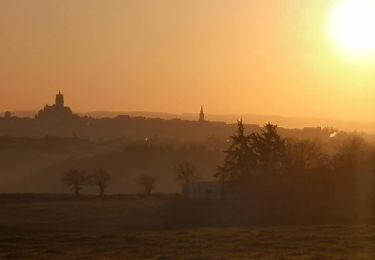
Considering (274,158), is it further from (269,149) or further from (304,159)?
(304,159)

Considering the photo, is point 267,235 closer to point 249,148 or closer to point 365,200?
point 365,200

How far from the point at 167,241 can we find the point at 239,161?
122 ft

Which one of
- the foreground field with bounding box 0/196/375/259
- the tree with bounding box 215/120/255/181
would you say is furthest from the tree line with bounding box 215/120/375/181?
the foreground field with bounding box 0/196/375/259

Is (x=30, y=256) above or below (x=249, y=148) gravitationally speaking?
below

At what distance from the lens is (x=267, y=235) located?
45.2 meters

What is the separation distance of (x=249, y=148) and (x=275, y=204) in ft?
44.0

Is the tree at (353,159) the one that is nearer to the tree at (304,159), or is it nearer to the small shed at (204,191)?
the tree at (304,159)

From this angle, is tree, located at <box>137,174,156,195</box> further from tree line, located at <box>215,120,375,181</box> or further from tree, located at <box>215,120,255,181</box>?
tree line, located at <box>215,120,375,181</box>

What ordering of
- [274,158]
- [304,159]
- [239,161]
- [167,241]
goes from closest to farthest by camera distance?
[167,241], [274,158], [239,161], [304,159]

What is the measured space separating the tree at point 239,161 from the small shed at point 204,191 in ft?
9.25

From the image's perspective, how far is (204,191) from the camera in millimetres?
76625

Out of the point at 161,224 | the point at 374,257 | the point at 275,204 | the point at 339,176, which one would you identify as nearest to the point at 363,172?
the point at 339,176

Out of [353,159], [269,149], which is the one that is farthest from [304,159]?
[353,159]

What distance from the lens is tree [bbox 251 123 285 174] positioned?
79.4 meters
